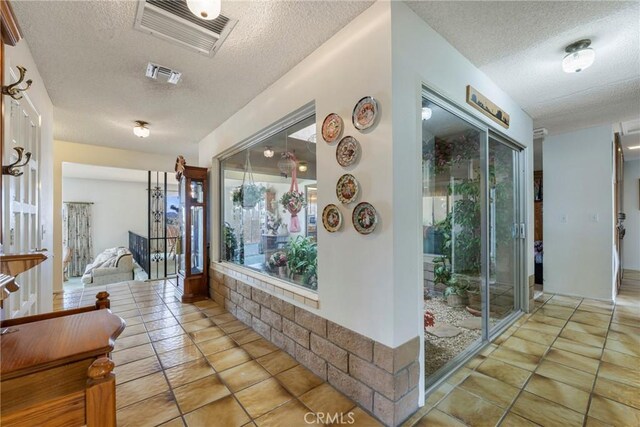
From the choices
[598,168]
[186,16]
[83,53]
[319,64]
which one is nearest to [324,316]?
[319,64]

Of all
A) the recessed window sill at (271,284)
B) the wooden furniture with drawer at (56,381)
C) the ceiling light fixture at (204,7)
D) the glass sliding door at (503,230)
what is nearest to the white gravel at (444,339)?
the glass sliding door at (503,230)

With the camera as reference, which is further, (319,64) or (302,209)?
(302,209)

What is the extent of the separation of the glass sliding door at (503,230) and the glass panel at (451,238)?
176mm

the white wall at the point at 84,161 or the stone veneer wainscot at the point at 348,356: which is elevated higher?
the white wall at the point at 84,161

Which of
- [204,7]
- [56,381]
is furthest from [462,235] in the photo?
[56,381]

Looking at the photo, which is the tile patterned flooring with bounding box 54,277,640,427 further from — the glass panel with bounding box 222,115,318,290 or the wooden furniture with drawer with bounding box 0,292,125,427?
the wooden furniture with drawer with bounding box 0,292,125,427

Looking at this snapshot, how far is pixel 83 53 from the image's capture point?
79.2 inches

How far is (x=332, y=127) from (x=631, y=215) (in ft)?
23.3

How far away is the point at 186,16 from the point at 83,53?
3.34 ft

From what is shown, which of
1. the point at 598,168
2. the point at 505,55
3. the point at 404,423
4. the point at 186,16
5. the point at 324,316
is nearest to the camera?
the point at 404,423

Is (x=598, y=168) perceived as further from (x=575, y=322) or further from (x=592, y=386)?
(x=592, y=386)

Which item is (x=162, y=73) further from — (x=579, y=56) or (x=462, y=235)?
(x=579, y=56)

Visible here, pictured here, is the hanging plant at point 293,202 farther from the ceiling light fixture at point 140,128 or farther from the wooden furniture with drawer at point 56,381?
the ceiling light fixture at point 140,128

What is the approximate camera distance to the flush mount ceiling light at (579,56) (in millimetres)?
1852
